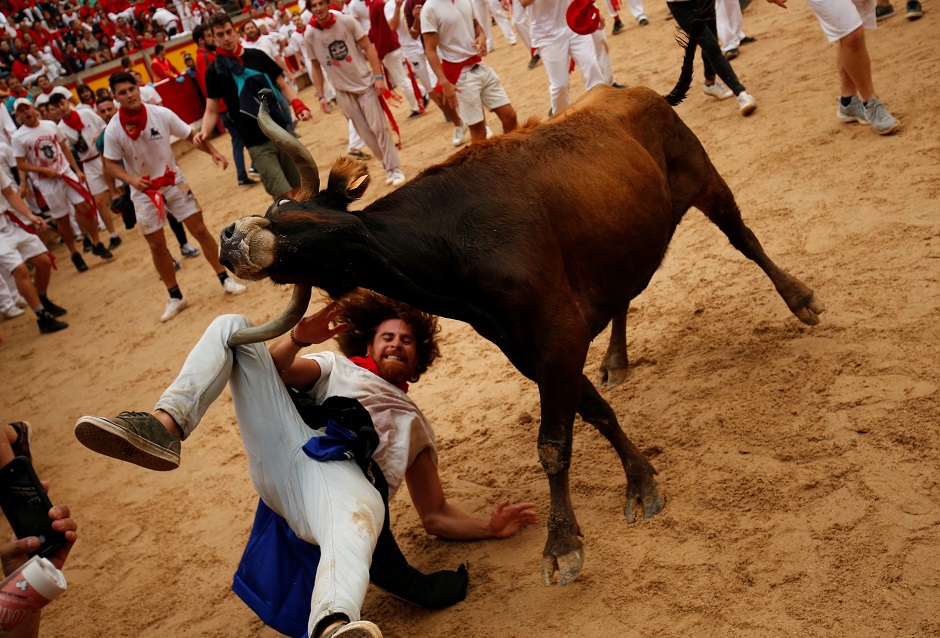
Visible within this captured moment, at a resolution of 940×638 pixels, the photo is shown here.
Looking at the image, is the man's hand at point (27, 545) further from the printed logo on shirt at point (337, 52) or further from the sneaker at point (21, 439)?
the printed logo on shirt at point (337, 52)

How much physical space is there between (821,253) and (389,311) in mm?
2972

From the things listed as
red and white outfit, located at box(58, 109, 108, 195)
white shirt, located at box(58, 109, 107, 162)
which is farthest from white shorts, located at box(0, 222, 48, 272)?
white shirt, located at box(58, 109, 107, 162)

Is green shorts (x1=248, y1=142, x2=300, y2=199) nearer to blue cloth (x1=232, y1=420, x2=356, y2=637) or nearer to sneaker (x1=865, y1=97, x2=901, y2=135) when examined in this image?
sneaker (x1=865, y1=97, x2=901, y2=135)

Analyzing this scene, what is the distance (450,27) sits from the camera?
934 cm

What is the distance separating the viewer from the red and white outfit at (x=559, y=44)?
8.70 metres

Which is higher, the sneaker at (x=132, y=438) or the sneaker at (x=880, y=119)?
the sneaker at (x=132, y=438)

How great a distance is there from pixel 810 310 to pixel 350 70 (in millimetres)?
7012

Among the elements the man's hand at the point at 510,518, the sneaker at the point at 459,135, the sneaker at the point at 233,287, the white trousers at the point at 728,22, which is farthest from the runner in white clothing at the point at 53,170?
the man's hand at the point at 510,518

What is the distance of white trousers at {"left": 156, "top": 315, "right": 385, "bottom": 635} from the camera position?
318 cm

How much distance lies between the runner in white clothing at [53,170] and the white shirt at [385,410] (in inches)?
397

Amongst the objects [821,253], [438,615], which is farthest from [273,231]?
[821,253]

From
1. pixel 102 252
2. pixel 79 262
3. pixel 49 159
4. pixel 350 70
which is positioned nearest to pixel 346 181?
pixel 350 70

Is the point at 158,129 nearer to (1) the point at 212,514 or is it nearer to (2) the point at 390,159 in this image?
(2) the point at 390,159

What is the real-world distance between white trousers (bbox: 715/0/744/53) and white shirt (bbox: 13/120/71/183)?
30.7 ft
